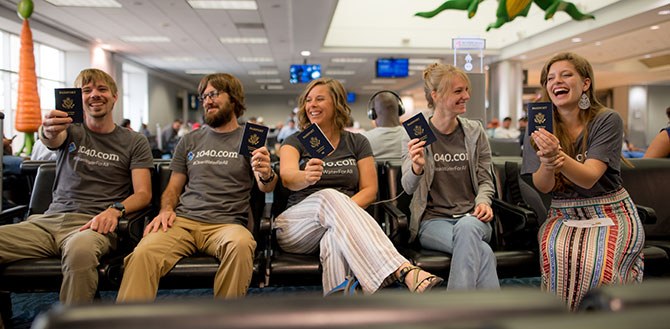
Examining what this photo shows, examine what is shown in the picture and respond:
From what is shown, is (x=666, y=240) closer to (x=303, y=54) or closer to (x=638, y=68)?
(x=303, y=54)

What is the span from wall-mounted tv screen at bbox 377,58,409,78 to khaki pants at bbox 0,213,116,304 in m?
10.4

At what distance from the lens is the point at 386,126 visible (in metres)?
3.42

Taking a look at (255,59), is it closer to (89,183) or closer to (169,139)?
(169,139)

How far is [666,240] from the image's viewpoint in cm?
242

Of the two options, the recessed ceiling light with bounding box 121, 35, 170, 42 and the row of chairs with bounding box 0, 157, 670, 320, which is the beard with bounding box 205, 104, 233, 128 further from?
the recessed ceiling light with bounding box 121, 35, 170, 42

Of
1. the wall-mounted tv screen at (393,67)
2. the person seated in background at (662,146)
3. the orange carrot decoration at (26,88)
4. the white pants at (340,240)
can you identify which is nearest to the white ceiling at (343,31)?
the wall-mounted tv screen at (393,67)

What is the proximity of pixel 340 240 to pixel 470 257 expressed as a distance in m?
0.57

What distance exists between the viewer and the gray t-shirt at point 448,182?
226 centimetres

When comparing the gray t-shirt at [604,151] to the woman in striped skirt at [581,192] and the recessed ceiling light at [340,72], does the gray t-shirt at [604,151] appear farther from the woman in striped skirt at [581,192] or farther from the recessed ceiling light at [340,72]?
the recessed ceiling light at [340,72]

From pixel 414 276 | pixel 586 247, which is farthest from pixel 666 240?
pixel 414 276

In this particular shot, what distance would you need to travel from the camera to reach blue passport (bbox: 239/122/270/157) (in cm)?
197

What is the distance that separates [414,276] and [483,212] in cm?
64

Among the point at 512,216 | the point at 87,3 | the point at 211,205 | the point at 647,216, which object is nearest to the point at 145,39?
the point at 87,3

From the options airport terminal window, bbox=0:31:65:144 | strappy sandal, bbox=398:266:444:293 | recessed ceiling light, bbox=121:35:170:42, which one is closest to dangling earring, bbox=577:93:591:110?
strappy sandal, bbox=398:266:444:293
